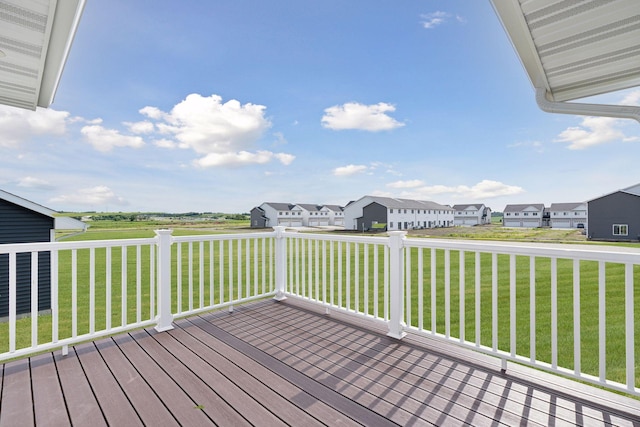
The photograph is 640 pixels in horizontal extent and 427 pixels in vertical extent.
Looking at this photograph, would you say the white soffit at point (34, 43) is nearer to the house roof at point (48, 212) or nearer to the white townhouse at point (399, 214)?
the house roof at point (48, 212)

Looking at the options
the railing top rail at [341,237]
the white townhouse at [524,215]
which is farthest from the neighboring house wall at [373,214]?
the railing top rail at [341,237]

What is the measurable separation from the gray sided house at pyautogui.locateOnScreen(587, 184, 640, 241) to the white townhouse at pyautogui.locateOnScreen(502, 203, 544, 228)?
1.15 m

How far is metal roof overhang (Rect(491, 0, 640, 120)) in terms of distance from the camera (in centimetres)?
178

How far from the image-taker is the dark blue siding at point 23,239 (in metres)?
6.47

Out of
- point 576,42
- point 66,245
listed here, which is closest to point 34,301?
point 66,245

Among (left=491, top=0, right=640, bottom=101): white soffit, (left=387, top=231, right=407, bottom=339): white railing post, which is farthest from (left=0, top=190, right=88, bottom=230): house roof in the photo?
(left=491, top=0, right=640, bottom=101): white soffit

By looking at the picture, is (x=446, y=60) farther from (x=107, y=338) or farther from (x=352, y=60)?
(x=107, y=338)

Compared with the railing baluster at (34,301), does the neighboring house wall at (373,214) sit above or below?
above

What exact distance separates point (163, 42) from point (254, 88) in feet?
9.32

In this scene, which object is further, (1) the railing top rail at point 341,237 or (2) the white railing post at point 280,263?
(2) the white railing post at point 280,263

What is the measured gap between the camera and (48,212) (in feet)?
22.4

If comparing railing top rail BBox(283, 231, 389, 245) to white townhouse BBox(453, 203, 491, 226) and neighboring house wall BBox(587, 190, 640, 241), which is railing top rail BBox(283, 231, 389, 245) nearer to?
neighboring house wall BBox(587, 190, 640, 241)

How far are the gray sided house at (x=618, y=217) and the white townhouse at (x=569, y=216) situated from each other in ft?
1.10

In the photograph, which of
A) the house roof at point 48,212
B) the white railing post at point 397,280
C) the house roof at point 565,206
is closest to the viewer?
the white railing post at point 397,280
